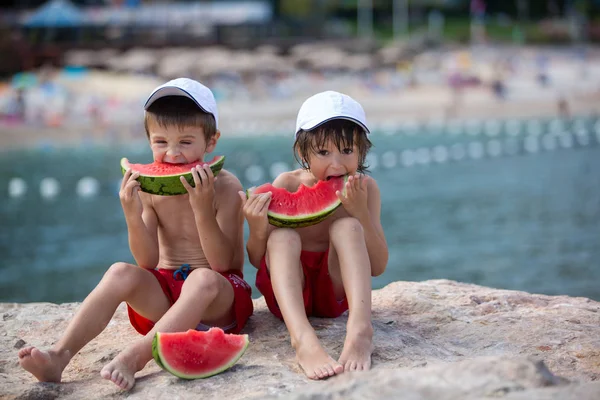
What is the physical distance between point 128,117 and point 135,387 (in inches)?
1143

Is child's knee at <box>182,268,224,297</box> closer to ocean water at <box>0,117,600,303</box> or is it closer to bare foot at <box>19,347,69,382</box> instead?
bare foot at <box>19,347,69,382</box>

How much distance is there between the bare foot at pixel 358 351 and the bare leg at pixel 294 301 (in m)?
0.06

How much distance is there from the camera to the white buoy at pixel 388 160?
760 inches

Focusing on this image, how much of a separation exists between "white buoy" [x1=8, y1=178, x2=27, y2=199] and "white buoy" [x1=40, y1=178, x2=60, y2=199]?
1.31 ft

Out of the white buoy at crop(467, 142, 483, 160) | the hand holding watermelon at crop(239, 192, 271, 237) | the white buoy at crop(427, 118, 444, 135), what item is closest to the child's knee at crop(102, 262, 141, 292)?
the hand holding watermelon at crop(239, 192, 271, 237)

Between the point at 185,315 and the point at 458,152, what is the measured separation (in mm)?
18668

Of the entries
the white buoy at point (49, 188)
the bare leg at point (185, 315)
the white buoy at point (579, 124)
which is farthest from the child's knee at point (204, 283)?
the white buoy at point (579, 124)

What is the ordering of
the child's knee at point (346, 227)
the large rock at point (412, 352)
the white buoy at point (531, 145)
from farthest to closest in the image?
1. the white buoy at point (531, 145)
2. the child's knee at point (346, 227)
3. the large rock at point (412, 352)

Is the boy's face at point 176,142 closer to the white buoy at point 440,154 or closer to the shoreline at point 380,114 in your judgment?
the white buoy at point 440,154

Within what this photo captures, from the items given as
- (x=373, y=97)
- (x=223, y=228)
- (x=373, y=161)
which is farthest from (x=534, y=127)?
(x=223, y=228)

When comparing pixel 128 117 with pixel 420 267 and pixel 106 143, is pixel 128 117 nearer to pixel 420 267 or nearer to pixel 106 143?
pixel 106 143

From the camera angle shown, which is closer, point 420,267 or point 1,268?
point 420,267

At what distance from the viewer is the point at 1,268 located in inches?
397

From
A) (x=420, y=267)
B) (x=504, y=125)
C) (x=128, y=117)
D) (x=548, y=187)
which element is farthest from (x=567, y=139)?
(x=128, y=117)
